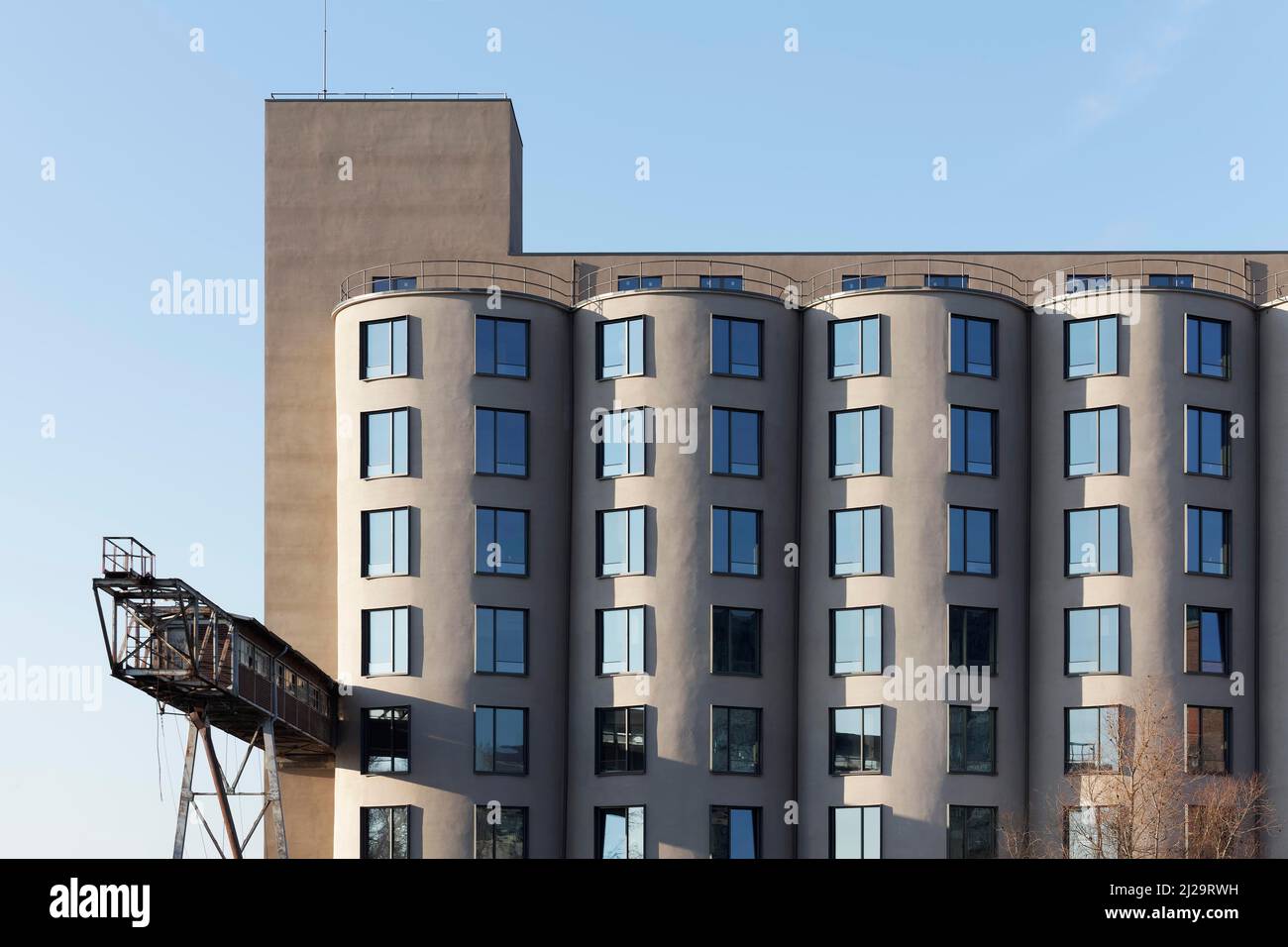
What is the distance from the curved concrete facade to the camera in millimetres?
66125

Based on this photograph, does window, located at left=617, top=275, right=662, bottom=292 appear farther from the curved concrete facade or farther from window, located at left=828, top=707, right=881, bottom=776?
window, located at left=828, top=707, right=881, bottom=776

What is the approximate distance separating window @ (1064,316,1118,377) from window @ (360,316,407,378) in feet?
81.5

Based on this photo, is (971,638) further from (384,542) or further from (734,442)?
(384,542)

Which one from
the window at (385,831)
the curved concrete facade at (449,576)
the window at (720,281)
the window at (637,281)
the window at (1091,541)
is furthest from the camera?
the window at (720,281)

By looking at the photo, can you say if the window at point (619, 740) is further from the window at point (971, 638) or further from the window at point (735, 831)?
the window at point (971, 638)

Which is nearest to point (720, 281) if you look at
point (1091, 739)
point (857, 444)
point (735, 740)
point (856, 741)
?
point (857, 444)

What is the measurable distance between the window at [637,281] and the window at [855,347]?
8.38 m

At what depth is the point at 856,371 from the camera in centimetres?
6975

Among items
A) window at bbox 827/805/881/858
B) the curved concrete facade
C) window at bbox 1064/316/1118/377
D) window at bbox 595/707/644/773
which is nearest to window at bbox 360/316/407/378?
the curved concrete facade

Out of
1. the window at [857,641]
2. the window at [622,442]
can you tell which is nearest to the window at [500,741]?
the window at [622,442]

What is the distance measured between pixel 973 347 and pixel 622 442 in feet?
44.7

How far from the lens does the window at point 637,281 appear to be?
75.4 meters
